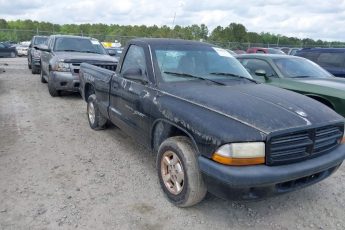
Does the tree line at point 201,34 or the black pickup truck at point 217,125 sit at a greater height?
the tree line at point 201,34

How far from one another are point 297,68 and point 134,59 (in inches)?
169

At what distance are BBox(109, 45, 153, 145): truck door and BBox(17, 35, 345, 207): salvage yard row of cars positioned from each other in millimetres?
14

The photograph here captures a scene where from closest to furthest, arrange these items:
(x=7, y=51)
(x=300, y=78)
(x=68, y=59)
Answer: (x=300, y=78) < (x=68, y=59) < (x=7, y=51)

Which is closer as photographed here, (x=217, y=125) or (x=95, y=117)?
(x=217, y=125)

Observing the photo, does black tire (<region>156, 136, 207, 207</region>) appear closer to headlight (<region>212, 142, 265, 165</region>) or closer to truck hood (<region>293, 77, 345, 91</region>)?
headlight (<region>212, 142, 265, 165</region>)

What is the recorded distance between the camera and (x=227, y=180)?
2936 mm

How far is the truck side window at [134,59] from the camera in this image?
4482 millimetres

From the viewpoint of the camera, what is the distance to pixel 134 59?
480 centimetres

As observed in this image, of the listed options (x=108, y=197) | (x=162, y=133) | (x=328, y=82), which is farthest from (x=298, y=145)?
(x=328, y=82)

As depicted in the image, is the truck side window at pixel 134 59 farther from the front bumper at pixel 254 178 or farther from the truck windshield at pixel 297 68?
the truck windshield at pixel 297 68

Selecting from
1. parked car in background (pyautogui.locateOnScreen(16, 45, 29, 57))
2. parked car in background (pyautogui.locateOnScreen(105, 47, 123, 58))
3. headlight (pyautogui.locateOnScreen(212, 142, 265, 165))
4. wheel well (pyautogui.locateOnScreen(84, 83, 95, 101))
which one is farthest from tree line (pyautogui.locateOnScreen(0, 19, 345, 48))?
headlight (pyautogui.locateOnScreen(212, 142, 265, 165))

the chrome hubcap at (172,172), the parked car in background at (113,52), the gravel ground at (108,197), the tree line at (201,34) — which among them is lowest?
the gravel ground at (108,197)

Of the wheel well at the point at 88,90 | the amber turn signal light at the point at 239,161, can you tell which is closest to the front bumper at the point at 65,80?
the wheel well at the point at 88,90

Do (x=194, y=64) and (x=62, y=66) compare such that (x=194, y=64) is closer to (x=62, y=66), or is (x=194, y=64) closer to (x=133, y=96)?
(x=133, y=96)
